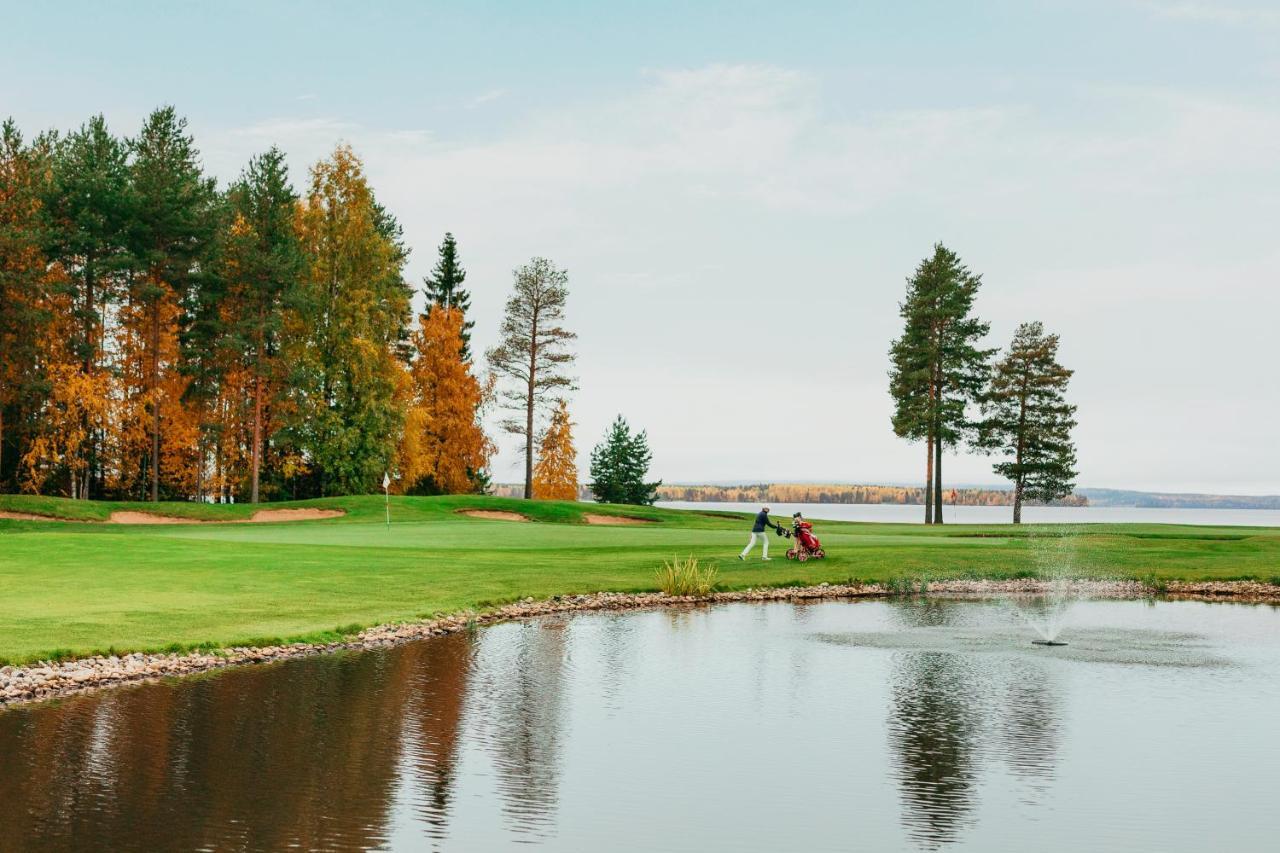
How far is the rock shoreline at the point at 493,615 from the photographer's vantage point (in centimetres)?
1611

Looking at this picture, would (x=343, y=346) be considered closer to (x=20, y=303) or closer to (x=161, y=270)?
(x=161, y=270)

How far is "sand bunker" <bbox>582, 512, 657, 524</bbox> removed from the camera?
60469mm

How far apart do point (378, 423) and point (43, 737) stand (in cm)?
5477

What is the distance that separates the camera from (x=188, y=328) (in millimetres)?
68562

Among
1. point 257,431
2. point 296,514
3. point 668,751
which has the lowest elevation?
point 668,751

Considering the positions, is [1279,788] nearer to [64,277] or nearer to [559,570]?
[559,570]

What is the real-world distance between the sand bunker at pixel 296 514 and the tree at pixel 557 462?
2626cm

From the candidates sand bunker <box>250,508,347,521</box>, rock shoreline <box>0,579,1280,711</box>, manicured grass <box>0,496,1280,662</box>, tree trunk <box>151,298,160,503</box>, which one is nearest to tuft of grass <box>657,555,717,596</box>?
rock shoreline <box>0,579,1280,711</box>

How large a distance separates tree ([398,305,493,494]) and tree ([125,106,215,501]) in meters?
18.0

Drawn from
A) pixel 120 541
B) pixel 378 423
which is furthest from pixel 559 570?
pixel 378 423

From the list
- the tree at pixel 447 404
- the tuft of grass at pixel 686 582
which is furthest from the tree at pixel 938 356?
the tuft of grass at pixel 686 582

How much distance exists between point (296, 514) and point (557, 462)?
28357mm

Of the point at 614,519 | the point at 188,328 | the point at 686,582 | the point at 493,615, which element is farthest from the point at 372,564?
the point at 188,328

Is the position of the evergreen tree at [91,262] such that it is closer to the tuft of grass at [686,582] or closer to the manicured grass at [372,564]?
the manicured grass at [372,564]
